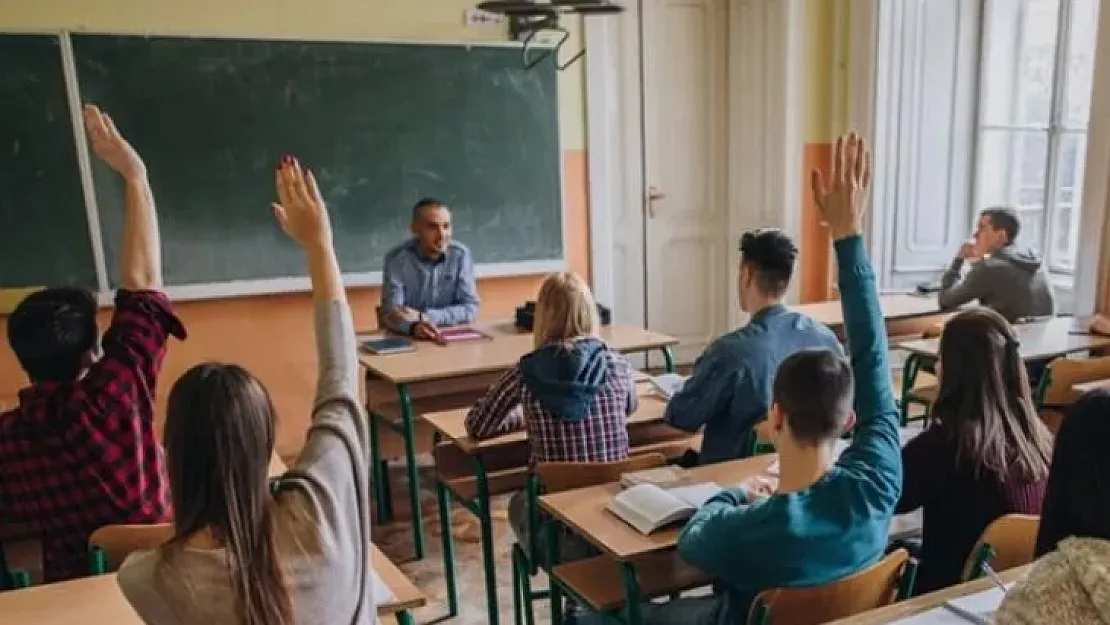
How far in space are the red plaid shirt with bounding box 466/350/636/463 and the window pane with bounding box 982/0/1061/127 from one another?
3.55m

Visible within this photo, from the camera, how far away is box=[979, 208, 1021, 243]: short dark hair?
460cm

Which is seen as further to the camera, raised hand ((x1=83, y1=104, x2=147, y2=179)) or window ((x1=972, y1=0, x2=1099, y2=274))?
window ((x1=972, y1=0, x2=1099, y2=274))

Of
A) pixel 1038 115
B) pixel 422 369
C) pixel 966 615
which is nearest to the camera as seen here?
pixel 966 615

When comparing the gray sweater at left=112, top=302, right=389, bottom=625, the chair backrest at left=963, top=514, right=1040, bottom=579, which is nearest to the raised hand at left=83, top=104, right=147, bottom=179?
the gray sweater at left=112, top=302, right=389, bottom=625

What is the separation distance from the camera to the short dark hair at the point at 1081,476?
1397 mm

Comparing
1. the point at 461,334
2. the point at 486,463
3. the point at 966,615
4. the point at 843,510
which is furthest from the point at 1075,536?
the point at 461,334

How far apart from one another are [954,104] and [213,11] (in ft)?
13.6

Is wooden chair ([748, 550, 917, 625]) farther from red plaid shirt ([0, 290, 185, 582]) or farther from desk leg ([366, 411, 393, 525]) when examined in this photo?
desk leg ([366, 411, 393, 525])

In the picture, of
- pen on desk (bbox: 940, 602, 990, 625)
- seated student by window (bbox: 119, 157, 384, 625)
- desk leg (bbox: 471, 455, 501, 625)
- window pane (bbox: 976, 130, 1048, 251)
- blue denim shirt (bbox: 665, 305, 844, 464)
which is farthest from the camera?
window pane (bbox: 976, 130, 1048, 251)

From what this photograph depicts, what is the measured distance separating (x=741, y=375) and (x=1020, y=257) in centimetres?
240

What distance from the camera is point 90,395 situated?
6.84 feet

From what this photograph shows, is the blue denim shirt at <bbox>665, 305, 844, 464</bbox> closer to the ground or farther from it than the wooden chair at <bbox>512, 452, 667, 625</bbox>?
farther from it

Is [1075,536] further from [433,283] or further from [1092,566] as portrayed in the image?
[433,283]

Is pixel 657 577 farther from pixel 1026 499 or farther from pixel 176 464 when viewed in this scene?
pixel 176 464
